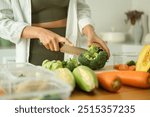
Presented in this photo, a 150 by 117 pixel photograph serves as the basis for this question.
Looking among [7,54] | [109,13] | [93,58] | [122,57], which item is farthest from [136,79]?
[109,13]

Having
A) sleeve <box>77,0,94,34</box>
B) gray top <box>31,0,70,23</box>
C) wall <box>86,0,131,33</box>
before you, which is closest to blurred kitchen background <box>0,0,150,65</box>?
wall <box>86,0,131,33</box>

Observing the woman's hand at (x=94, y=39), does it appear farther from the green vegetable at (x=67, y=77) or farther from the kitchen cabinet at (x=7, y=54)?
the kitchen cabinet at (x=7, y=54)

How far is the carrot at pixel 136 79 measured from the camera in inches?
27.1

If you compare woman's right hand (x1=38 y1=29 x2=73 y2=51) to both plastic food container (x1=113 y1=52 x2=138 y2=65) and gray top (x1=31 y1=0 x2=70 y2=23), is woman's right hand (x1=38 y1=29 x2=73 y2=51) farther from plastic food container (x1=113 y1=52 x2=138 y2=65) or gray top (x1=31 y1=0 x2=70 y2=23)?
plastic food container (x1=113 y1=52 x2=138 y2=65)

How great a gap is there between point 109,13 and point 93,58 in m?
1.89

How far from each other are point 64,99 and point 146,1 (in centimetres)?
227

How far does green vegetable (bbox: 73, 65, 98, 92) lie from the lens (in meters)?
0.63

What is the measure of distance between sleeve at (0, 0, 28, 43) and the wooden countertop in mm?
490

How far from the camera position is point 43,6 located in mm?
1227

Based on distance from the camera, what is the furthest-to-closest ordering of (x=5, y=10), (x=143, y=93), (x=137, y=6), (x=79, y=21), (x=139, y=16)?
(x=137, y=6)
(x=139, y=16)
(x=79, y=21)
(x=5, y=10)
(x=143, y=93)

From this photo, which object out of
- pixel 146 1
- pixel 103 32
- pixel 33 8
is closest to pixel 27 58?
pixel 33 8

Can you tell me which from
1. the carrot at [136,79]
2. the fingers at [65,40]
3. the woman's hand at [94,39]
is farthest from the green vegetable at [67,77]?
the woman's hand at [94,39]

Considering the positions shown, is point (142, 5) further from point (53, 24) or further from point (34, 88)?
point (34, 88)

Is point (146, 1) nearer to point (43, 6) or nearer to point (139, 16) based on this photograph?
point (139, 16)
